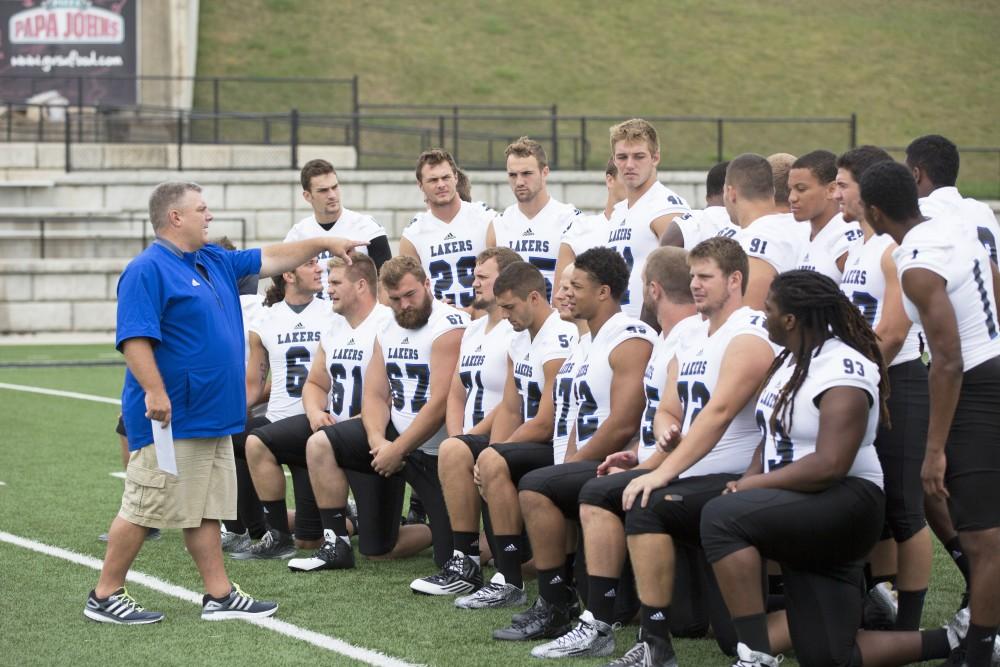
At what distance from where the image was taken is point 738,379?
552 centimetres

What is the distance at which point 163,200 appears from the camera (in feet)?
20.6

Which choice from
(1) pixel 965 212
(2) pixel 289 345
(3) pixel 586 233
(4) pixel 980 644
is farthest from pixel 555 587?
(2) pixel 289 345

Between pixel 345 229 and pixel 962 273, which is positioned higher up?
pixel 345 229

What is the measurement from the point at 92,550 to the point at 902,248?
4.79 meters

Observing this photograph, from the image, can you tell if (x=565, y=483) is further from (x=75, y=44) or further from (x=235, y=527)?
(x=75, y=44)

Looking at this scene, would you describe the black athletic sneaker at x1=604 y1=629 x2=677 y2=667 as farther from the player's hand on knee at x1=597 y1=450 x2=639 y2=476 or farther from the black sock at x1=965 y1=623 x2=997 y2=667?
the black sock at x1=965 y1=623 x2=997 y2=667

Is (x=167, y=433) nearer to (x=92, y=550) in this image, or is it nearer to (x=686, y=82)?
(x=92, y=550)

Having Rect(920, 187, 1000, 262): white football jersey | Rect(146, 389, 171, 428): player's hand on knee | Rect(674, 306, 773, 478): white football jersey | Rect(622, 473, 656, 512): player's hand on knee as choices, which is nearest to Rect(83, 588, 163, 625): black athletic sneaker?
Rect(146, 389, 171, 428): player's hand on knee

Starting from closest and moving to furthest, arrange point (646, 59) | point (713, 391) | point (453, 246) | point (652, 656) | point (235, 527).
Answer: point (652, 656) < point (713, 391) < point (235, 527) < point (453, 246) < point (646, 59)

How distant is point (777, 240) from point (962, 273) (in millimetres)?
1548

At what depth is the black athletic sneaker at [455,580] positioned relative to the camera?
686cm

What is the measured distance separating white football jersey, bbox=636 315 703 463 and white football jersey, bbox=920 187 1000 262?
101 cm

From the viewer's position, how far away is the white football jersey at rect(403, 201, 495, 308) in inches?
345

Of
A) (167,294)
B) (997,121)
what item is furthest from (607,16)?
(167,294)
